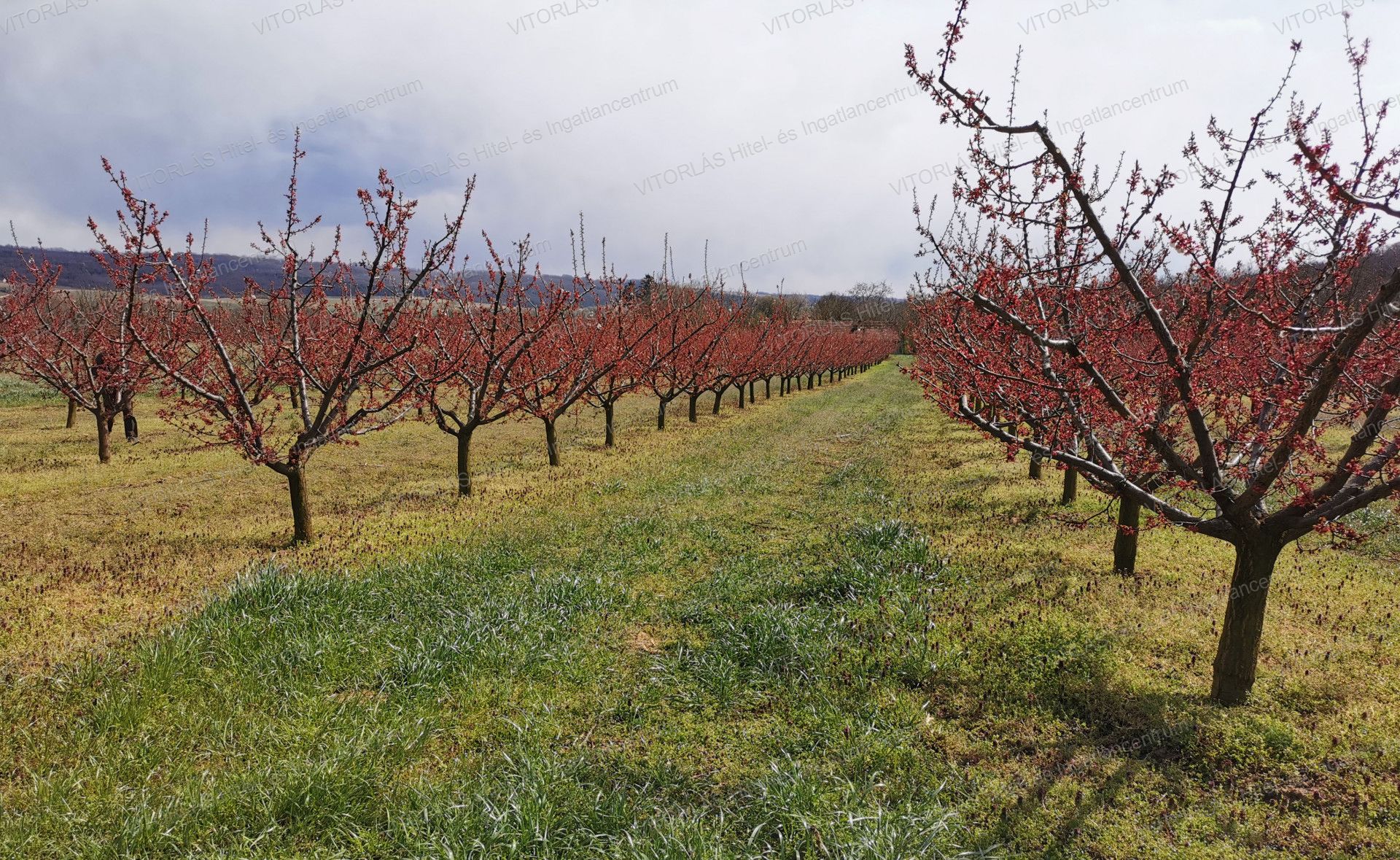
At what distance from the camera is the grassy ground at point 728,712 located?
3664mm

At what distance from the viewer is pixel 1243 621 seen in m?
4.61

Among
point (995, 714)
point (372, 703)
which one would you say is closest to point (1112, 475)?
point (995, 714)

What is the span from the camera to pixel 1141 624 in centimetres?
605

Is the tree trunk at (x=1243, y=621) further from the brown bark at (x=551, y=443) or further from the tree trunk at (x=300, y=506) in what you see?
the brown bark at (x=551, y=443)

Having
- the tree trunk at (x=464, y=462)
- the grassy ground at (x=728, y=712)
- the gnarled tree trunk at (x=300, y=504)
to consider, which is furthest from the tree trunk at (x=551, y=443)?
the grassy ground at (x=728, y=712)

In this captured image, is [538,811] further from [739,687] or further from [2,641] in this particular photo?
[2,641]

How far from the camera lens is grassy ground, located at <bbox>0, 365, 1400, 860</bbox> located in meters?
3.66

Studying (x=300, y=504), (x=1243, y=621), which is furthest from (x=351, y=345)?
(x=1243, y=621)

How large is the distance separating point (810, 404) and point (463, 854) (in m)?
29.0

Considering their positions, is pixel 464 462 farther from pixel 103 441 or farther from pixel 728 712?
pixel 103 441

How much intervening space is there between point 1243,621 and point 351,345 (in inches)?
387

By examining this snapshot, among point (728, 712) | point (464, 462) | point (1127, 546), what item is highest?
point (464, 462)

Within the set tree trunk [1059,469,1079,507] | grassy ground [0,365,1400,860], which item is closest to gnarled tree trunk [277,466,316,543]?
grassy ground [0,365,1400,860]

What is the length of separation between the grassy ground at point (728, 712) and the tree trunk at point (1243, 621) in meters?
0.18
